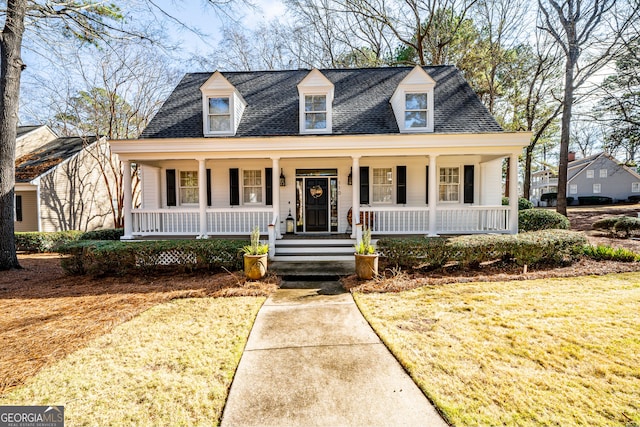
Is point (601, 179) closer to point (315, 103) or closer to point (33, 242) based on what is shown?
point (315, 103)

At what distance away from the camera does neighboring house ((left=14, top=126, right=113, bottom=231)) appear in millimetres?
15094

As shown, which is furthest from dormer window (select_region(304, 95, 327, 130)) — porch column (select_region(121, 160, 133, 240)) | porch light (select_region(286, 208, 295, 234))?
porch column (select_region(121, 160, 133, 240))

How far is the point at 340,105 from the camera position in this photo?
36.4 feet

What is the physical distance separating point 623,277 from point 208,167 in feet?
41.1

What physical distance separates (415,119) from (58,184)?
19.4 meters

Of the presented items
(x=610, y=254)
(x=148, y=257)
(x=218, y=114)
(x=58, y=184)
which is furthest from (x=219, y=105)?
(x=610, y=254)

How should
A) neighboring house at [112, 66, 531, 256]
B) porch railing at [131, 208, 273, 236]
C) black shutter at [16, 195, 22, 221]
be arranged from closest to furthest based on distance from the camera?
1. neighboring house at [112, 66, 531, 256]
2. porch railing at [131, 208, 273, 236]
3. black shutter at [16, 195, 22, 221]

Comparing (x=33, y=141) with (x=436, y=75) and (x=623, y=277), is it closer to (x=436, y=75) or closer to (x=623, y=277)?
(x=436, y=75)

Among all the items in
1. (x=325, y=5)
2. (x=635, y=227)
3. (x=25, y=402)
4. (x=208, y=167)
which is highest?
(x=325, y=5)

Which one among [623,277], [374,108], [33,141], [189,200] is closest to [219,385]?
[623,277]

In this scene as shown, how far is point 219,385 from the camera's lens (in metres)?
2.90

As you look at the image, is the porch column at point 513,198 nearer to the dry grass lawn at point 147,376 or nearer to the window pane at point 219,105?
the dry grass lawn at point 147,376

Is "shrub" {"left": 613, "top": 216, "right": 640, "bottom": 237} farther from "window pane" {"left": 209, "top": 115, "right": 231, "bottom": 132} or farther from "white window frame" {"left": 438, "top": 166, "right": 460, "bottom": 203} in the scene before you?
"window pane" {"left": 209, "top": 115, "right": 231, "bottom": 132}

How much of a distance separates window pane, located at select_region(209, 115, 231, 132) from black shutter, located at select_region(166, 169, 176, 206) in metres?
2.39
